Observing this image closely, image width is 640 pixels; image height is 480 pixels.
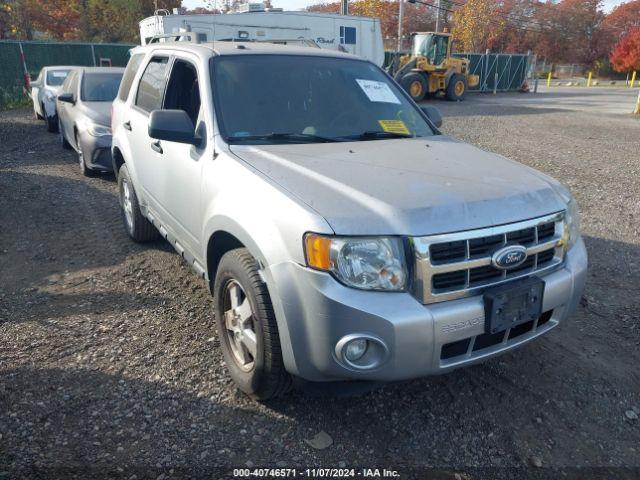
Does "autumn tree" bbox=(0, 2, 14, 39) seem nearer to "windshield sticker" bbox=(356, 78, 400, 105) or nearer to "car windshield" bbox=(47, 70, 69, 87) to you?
"car windshield" bbox=(47, 70, 69, 87)

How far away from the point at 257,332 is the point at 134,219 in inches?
115

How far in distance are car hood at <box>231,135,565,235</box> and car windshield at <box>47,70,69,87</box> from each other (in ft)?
38.7

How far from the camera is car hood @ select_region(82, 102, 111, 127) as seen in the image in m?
7.44

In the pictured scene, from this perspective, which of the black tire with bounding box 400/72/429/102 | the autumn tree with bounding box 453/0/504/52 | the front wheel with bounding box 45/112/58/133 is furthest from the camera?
the autumn tree with bounding box 453/0/504/52

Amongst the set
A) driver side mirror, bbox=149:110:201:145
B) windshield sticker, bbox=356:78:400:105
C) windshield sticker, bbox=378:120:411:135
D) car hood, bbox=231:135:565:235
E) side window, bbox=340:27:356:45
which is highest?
side window, bbox=340:27:356:45

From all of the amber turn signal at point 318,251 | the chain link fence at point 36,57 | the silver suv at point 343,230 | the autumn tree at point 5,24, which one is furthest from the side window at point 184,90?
the autumn tree at point 5,24

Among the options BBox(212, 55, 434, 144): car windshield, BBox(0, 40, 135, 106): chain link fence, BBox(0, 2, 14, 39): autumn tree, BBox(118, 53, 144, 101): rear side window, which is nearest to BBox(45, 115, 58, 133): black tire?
BBox(118, 53, 144, 101): rear side window

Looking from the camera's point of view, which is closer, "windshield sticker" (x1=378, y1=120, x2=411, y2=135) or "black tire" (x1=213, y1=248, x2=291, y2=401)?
"black tire" (x1=213, y1=248, x2=291, y2=401)

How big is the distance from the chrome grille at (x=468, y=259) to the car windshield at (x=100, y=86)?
758cm

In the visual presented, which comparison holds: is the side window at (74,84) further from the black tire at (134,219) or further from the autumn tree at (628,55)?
the autumn tree at (628,55)

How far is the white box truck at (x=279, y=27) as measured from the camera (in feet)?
47.2

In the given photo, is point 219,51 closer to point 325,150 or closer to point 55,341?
point 325,150

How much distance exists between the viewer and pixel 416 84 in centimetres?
2459

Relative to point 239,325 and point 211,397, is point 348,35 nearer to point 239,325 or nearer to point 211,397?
point 239,325
